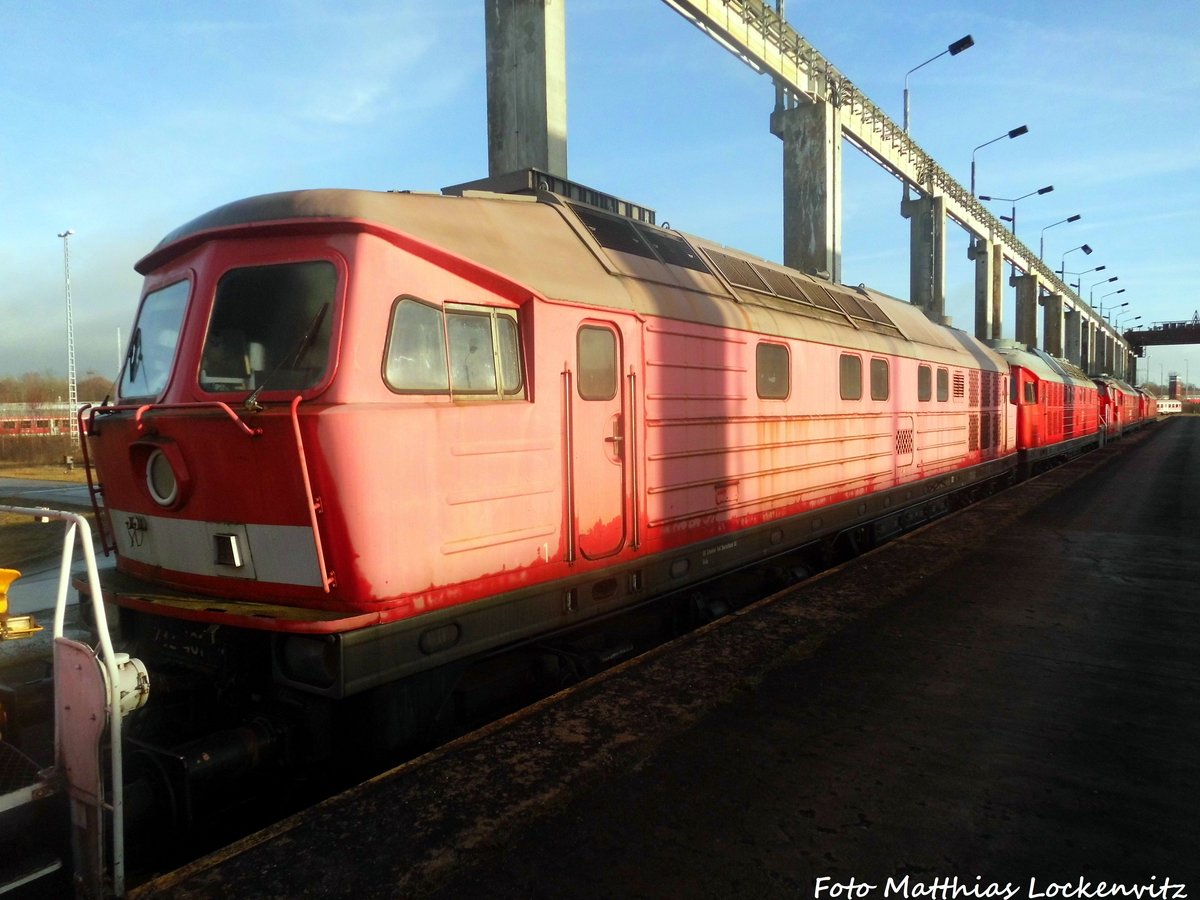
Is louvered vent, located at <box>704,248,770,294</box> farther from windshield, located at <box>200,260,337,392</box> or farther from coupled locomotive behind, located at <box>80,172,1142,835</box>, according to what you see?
windshield, located at <box>200,260,337,392</box>

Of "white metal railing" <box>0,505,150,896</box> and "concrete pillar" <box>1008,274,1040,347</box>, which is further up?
"concrete pillar" <box>1008,274,1040,347</box>

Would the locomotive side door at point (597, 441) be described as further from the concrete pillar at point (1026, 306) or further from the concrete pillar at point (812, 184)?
the concrete pillar at point (1026, 306)

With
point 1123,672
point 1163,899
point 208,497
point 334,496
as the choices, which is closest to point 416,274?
point 334,496

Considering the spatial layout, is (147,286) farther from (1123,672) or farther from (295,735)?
(1123,672)

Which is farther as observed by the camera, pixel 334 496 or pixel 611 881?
pixel 334 496

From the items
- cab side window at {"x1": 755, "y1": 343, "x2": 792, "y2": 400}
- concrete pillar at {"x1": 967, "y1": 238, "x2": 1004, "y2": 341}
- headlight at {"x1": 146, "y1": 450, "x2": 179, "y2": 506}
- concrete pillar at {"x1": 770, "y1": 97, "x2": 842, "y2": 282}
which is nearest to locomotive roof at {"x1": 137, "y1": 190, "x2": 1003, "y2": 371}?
cab side window at {"x1": 755, "y1": 343, "x2": 792, "y2": 400}

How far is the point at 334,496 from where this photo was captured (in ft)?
11.1

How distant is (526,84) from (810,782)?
957cm

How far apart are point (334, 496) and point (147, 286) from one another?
2.25 meters

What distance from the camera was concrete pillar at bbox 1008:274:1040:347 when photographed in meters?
48.5

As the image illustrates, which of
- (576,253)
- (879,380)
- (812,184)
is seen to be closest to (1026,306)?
(812,184)

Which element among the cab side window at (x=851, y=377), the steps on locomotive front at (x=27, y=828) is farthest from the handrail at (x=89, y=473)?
the cab side window at (x=851, y=377)

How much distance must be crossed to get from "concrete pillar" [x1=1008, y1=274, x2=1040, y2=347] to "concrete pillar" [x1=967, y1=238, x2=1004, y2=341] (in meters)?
13.9

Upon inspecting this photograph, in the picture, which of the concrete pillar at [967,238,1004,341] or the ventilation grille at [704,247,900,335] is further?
the concrete pillar at [967,238,1004,341]
